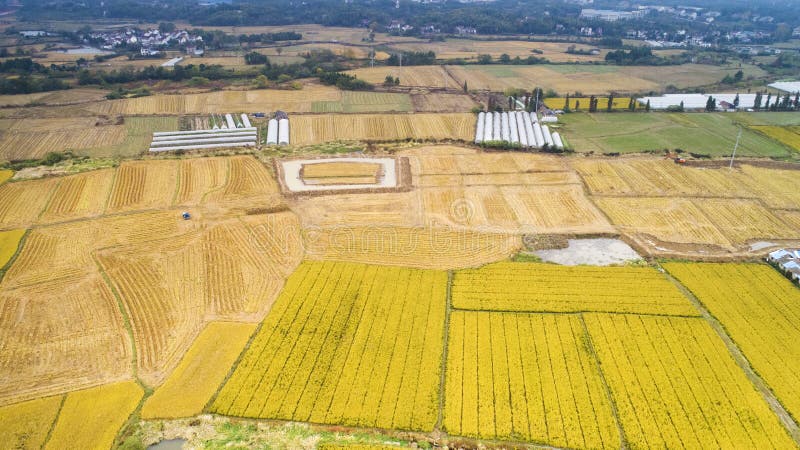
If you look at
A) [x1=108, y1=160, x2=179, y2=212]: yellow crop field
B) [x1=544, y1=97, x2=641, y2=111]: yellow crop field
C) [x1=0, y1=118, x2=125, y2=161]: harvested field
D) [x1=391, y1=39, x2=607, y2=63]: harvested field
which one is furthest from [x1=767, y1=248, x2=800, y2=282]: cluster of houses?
[x1=391, y1=39, x2=607, y2=63]: harvested field

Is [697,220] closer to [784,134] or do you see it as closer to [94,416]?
[784,134]

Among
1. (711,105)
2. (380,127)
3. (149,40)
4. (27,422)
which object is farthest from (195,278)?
(149,40)

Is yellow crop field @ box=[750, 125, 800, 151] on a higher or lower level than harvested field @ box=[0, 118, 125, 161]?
higher

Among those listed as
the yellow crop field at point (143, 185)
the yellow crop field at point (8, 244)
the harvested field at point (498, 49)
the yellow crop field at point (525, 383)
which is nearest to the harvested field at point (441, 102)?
the harvested field at point (498, 49)

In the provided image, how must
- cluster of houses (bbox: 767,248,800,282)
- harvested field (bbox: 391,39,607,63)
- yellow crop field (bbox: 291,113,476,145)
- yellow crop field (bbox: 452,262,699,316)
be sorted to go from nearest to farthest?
yellow crop field (bbox: 452,262,699,316) < cluster of houses (bbox: 767,248,800,282) < yellow crop field (bbox: 291,113,476,145) < harvested field (bbox: 391,39,607,63)

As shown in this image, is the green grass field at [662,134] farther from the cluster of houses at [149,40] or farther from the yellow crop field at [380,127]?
the cluster of houses at [149,40]

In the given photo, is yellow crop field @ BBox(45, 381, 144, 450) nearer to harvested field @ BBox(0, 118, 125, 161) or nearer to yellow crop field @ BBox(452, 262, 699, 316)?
yellow crop field @ BBox(452, 262, 699, 316)
